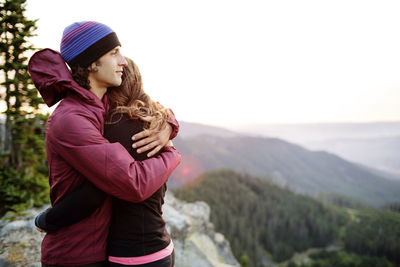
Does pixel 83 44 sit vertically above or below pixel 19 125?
above

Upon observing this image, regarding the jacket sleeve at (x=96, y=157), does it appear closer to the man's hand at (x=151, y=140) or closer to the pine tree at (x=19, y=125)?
the man's hand at (x=151, y=140)

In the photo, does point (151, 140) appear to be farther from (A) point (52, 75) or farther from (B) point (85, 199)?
(A) point (52, 75)

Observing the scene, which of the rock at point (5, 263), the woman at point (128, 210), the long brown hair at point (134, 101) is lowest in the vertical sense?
the rock at point (5, 263)

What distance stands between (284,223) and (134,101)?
136 metres

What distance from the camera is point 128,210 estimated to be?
2.19 m

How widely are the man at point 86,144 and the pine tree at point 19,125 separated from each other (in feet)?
20.5

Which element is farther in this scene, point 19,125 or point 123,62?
point 19,125

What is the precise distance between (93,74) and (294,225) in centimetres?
13765

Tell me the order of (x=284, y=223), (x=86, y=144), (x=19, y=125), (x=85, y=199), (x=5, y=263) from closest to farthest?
(x=86, y=144) < (x=85, y=199) < (x=5, y=263) < (x=19, y=125) < (x=284, y=223)

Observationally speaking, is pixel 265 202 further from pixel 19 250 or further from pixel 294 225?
pixel 19 250

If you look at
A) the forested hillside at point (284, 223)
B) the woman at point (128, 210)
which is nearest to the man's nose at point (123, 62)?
the woman at point (128, 210)

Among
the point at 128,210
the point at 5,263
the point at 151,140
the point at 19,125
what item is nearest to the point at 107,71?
the point at 151,140

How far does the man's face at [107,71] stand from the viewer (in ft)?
7.37

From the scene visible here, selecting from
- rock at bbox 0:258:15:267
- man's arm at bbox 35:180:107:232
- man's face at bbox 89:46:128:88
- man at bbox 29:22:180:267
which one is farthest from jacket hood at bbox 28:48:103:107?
rock at bbox 0:258:15:267
